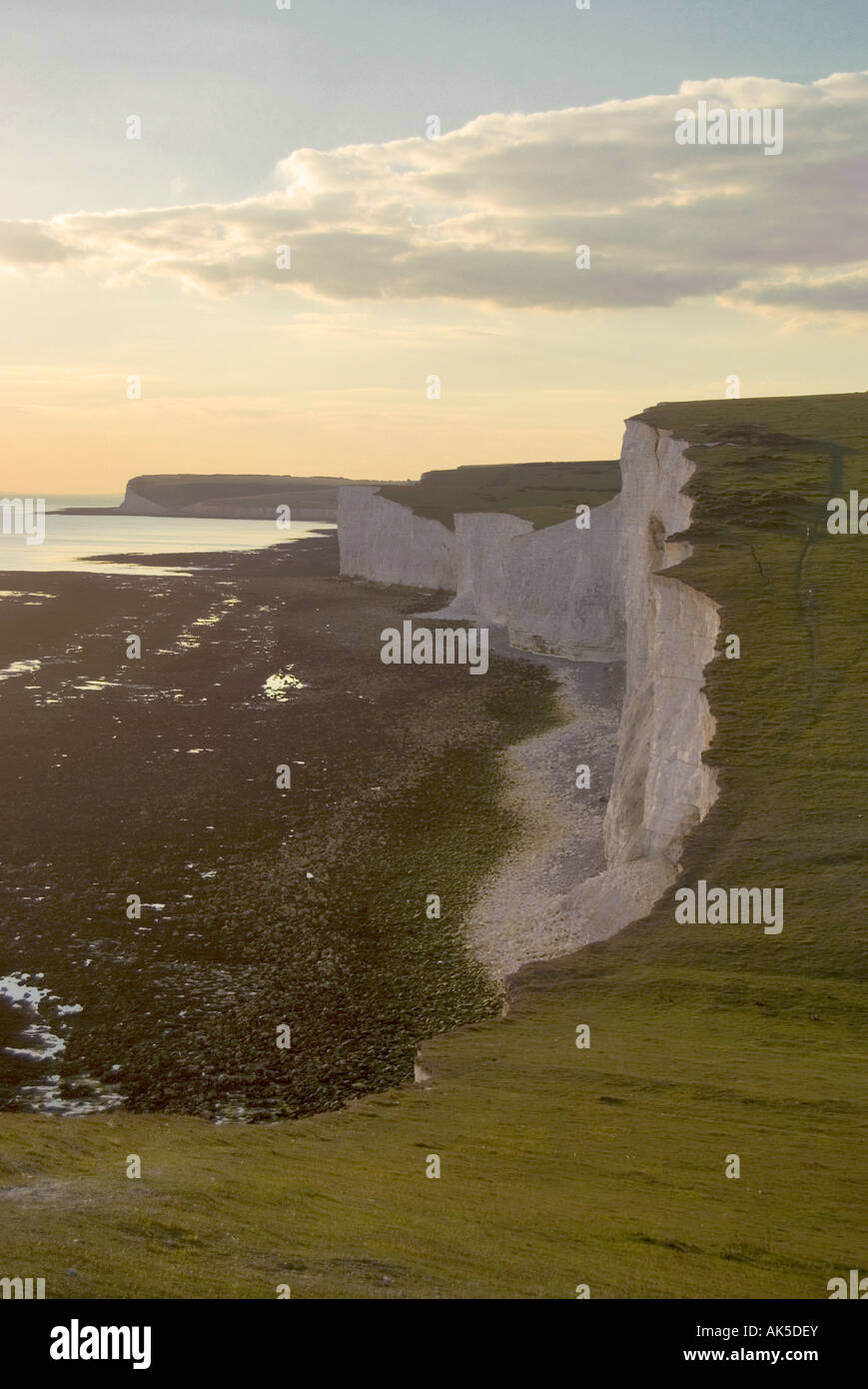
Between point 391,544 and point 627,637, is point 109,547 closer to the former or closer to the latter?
point 391,544

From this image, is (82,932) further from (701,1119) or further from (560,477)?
(560,477)

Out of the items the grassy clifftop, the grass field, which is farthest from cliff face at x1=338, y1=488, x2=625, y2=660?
the grass field

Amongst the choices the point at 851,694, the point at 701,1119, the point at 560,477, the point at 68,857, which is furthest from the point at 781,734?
the point at 560,477

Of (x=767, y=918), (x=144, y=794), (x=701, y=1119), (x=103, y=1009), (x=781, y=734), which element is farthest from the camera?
(x=144, y=794)

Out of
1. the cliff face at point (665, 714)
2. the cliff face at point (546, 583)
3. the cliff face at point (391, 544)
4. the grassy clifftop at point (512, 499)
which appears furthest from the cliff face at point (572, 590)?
the cliff face at point (391, 544)

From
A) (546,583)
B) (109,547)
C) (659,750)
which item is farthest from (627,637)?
(109,547)
